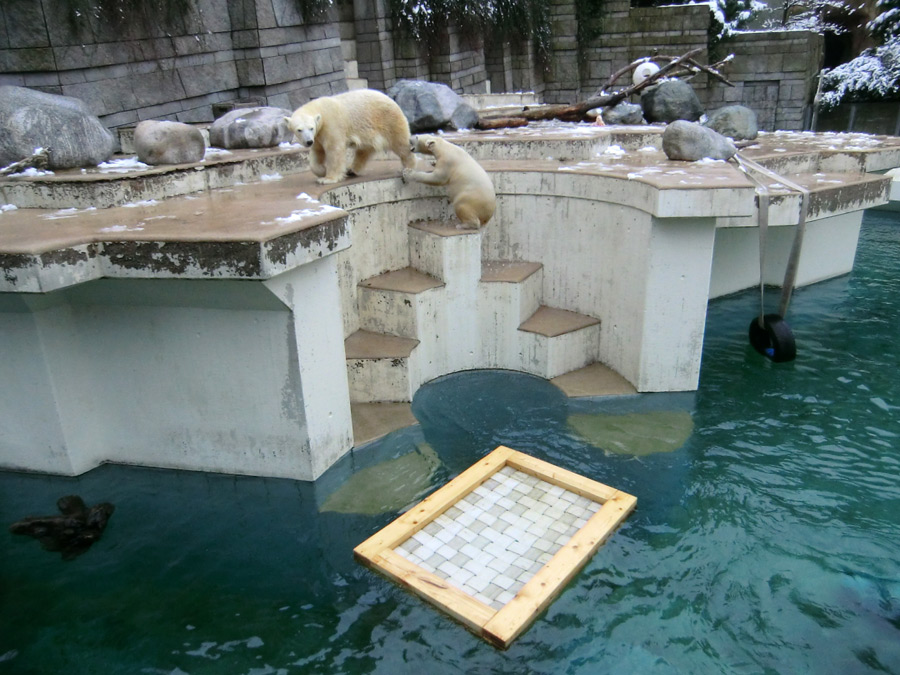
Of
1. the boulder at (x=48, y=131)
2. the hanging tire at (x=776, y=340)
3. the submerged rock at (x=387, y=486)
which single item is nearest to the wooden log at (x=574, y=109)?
the hanging tire at (x=776, y=340)

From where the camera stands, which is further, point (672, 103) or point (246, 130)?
point (672, 103)

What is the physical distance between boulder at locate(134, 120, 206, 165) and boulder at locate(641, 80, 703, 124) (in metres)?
7.01

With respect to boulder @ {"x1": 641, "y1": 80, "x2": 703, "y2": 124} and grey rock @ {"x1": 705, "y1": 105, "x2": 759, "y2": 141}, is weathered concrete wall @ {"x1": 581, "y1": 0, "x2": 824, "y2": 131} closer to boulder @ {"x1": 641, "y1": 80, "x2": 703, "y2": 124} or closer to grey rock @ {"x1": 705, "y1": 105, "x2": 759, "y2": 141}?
boulder @ {"x1": 641, "y1": 80, "x2": 703, "y2": 124}

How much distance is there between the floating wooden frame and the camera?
330cm

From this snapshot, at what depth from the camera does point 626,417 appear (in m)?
5.36

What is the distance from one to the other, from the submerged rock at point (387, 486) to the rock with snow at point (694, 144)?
3.90 metres

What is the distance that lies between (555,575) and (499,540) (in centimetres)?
42

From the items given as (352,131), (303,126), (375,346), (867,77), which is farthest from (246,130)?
(867,77)

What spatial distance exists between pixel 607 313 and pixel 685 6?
13057mm

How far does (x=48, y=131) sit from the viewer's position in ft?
17.7

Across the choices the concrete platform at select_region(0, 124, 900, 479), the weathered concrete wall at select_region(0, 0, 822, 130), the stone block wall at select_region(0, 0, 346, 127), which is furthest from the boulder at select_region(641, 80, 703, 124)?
the stone block wall at select_region(0, 0, 346, 127)

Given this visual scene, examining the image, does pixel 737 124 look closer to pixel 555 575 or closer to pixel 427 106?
pixel 427 106

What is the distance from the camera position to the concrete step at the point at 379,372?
5.40 meters

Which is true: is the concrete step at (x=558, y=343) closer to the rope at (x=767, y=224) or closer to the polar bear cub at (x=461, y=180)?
the polar bear cub at (x=461, y=180)
